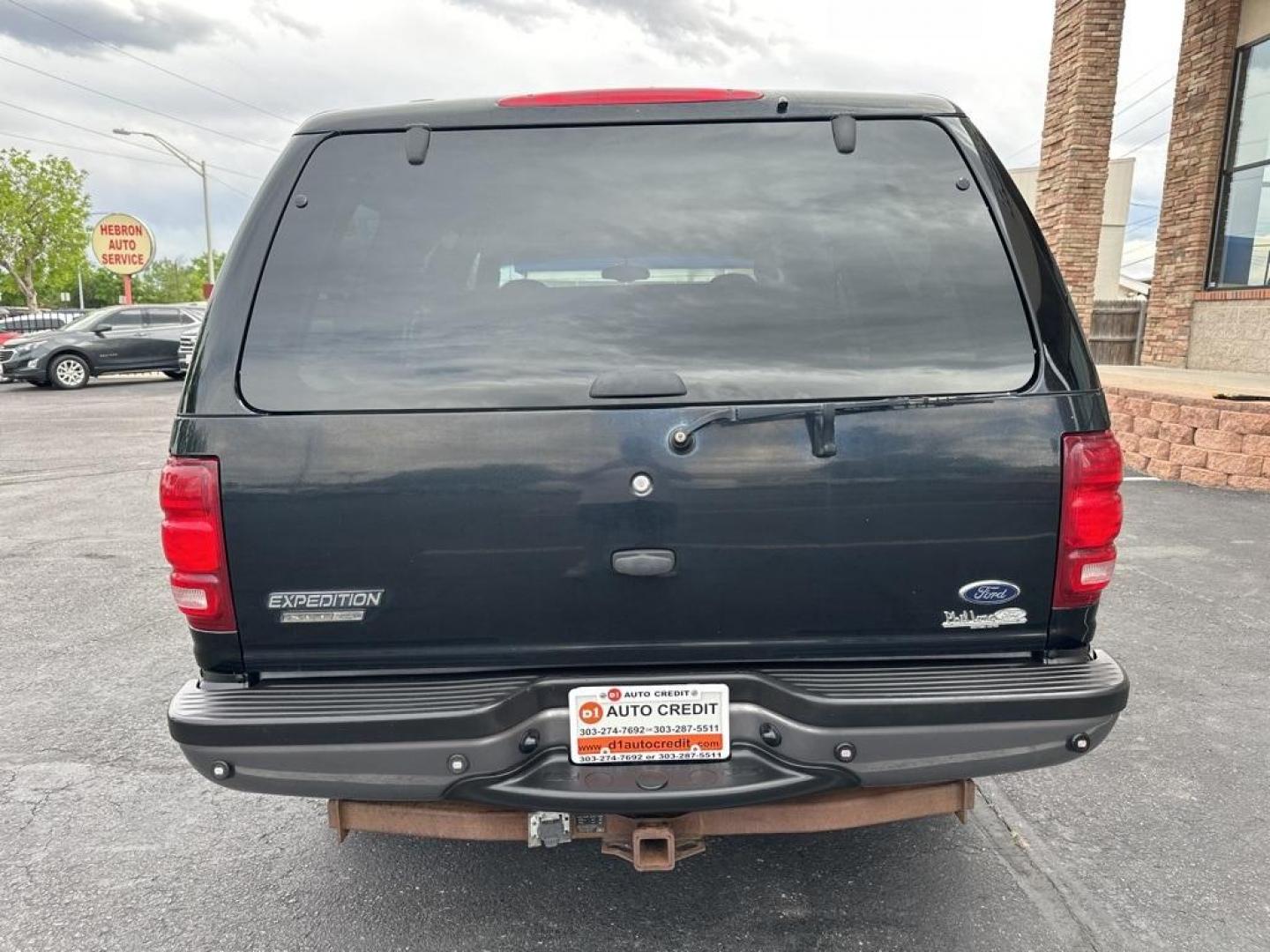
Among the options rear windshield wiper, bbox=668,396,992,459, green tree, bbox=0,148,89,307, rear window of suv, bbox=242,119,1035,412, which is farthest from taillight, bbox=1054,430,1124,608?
green tree, bbox=0,148,89,307

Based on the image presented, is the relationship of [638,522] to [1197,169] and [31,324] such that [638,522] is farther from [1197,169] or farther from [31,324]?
[31,324]

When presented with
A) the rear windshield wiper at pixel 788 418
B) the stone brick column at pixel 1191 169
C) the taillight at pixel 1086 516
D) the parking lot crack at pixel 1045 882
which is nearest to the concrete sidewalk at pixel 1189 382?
the stone brick column at pixel 1191 169

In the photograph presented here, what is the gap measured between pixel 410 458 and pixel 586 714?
667 mm

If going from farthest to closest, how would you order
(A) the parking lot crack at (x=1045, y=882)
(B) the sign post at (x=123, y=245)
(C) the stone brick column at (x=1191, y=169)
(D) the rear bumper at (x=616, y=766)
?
(B) the sign post at (x=123, y=245) < (C) the stone brick column at (x=1191, y=169) < (A) the parking lot crack at (x=1045, y=882) < (D) the rear bumper at (x=616, y=766)

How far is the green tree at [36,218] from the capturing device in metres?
37.8

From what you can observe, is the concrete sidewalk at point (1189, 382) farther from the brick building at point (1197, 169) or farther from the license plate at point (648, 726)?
the license plate at point (648, 726)

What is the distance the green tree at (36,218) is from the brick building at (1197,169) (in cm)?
4103

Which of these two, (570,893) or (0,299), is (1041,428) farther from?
(0,299)

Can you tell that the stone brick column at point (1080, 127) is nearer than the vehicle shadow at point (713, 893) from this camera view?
No

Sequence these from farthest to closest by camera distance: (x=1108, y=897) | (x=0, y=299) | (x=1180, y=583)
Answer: (x=0, y=299) < (x=1180, y=583) < (x=1108, y=897)

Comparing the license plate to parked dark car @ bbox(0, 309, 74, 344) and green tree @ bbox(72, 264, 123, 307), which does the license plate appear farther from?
green tree @ bbox(72, 264, 123, 307)

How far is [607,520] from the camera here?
75.5 inches

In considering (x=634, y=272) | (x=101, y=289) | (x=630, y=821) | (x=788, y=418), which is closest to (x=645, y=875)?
(x=630, y=821)

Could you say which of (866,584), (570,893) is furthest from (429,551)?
(570,893)
